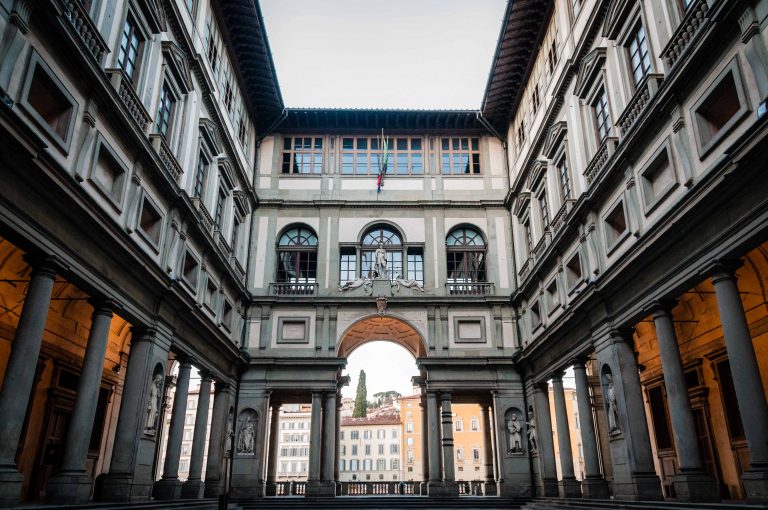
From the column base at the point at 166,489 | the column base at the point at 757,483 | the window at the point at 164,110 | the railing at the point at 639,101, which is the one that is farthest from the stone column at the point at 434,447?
the column base at the point at 757,483

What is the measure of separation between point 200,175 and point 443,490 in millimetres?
17231

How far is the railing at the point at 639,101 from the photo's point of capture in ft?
52.7

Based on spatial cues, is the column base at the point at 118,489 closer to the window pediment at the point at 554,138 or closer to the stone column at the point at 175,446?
the stone column at the point at 175,446

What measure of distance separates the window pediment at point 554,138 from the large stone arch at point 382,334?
10.7 metres

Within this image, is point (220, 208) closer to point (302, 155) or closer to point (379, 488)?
point (302, 155)

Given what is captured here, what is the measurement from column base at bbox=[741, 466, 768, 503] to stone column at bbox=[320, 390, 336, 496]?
61.9ft

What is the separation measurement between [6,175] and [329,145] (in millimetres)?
23988

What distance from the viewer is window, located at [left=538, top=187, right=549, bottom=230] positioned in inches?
1043

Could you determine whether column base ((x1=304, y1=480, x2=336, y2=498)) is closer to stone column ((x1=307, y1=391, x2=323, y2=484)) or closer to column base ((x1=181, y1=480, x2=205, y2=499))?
stone column ((x1=307, y1=391, x2=323, y2=484))

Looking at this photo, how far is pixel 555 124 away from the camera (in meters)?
24.3

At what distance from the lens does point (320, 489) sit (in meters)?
26.7

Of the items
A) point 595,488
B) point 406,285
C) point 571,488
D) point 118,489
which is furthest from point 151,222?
point 571,488

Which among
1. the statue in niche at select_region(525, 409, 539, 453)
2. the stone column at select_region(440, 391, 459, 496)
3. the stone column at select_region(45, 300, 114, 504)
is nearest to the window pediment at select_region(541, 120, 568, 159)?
the statue in niche at select_region(525, 409, 539, 453)

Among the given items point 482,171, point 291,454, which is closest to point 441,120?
point 482,171
